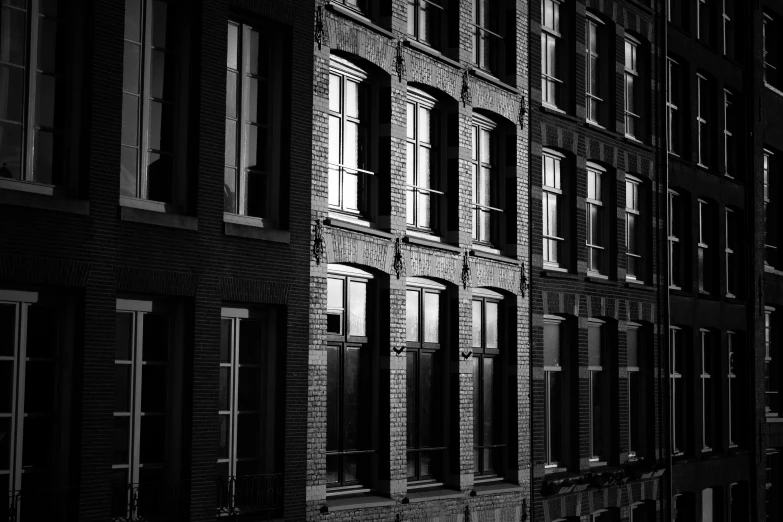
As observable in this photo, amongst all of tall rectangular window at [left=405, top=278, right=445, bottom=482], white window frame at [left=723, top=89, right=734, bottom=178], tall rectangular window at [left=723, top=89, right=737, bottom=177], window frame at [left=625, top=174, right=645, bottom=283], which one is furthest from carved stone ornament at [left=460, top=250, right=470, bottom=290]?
tall rectangular window at [left=723, top=89, right=737, bottom=177]

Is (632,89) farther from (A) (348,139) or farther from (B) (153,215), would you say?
(B) (153,215)

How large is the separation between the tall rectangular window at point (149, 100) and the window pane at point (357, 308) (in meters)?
3.95

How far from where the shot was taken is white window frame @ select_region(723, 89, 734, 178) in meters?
29.1

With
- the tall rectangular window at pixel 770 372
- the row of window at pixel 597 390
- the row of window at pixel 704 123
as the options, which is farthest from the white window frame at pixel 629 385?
the tall rectangular window at pixel 770 372

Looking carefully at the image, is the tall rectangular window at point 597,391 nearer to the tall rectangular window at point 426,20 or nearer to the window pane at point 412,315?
the window pane at point 412,315

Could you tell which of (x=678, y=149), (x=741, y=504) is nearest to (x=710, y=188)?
(x=678, y=149)

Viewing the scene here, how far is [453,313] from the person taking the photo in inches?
755

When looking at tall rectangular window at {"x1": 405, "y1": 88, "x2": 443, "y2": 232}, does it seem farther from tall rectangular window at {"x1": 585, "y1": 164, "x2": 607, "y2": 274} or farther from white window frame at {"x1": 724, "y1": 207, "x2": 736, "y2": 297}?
white window frame at {"x1": 724, "y1": 207, "x2": 736, "y2": 297}

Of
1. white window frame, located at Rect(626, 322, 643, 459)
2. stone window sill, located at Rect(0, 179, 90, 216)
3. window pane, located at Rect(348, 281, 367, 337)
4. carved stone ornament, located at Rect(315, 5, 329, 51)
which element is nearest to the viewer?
stone window sill, located at Rect(0, 179, 90, 216)

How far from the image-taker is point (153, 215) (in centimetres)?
1334

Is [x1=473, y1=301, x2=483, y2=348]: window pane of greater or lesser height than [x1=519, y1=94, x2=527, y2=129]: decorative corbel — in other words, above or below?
below

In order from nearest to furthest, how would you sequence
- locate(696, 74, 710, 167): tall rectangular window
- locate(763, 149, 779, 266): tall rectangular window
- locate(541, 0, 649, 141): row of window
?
locate(541, 0, 649, 141): row of window
locate(696, 74, 710, 167): tall rectangular window
locate(763, 149, 779, 266): tall rectangular window

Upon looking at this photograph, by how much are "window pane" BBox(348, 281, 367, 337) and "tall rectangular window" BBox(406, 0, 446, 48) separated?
439cm

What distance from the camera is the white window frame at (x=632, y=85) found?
1000 inches
